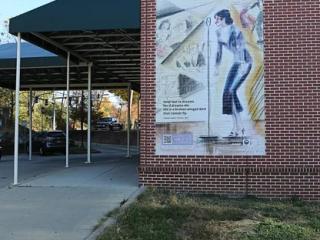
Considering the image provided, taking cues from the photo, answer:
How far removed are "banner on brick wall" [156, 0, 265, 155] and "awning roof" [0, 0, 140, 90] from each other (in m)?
1.06

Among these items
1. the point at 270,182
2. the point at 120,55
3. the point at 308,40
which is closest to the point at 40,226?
the point at 270,182

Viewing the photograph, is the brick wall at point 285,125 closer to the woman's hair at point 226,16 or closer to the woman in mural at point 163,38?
the woman's hair at point 226,16

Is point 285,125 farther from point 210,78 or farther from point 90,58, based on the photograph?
point 90,58

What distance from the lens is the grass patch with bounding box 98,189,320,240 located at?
28.8 feet

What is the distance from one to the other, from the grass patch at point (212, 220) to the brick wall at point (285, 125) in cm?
85

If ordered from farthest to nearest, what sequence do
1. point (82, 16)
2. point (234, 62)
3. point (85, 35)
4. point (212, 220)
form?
point (85, 35) < point (82, 16) < point (234, 62) < point (212, 220)

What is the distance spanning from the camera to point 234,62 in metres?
13.6

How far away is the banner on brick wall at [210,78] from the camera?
529 inches

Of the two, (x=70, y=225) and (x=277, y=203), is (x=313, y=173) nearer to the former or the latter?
(x=277, y=203)

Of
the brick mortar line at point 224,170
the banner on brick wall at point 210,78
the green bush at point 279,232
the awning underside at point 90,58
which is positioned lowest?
the green bush at point 279,232

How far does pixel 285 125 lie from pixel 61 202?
5.22 metres

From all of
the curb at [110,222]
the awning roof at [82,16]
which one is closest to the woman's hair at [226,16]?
the awning roof at [82,16]

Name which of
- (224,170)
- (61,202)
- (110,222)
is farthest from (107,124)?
(110,222)

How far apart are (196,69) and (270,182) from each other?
3075mm
